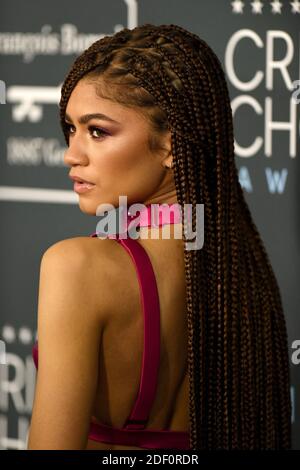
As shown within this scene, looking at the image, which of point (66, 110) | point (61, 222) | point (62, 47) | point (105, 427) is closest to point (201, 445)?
point (105, 427)

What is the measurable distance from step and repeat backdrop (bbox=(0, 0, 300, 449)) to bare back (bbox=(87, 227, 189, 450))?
3.79ft

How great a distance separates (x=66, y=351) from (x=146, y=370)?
16cm

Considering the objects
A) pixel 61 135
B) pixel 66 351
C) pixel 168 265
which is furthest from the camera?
pixel 61 135

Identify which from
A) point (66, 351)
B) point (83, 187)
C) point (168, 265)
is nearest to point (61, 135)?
point (83, 187)

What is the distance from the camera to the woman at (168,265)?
4.70 ft

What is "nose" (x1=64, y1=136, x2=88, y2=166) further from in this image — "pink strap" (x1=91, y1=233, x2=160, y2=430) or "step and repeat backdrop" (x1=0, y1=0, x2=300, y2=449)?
"step and repeat backdrop" (x1=0, y1=0, x2=300, y2=449)

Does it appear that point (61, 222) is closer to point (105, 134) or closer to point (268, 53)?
point (268, 53)

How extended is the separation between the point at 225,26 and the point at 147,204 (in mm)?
1276

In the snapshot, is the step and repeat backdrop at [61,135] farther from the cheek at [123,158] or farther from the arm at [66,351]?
the arm at [66,351]

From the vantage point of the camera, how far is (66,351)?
A: 4.57ft

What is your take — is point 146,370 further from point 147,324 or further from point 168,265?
point 168,265

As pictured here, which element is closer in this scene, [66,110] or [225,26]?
[66,110]

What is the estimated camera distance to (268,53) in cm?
260

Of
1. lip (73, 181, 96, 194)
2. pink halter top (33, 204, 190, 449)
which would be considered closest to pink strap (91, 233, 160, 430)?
pink halter top (33, 204, 190, 449)
